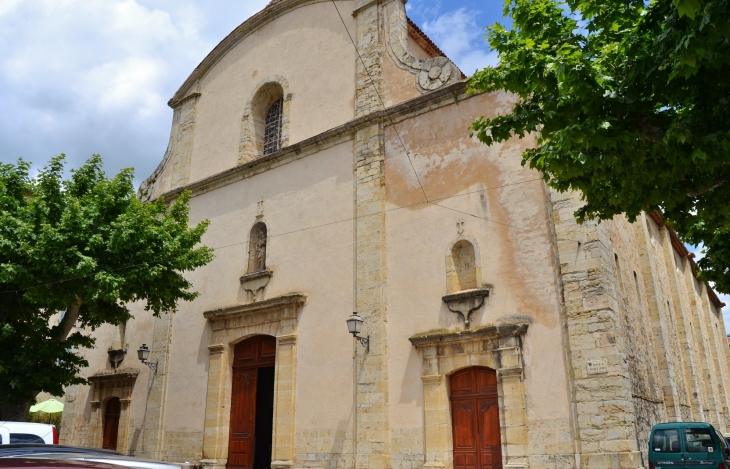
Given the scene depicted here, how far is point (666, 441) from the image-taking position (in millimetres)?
9500

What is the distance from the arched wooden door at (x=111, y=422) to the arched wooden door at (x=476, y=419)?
1002 centimetres

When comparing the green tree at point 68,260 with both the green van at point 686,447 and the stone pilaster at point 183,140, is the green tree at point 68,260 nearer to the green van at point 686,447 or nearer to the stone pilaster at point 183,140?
the stone pilaster at point 183,140

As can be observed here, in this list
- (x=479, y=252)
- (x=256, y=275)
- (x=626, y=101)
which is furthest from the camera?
(x=256, y=275)

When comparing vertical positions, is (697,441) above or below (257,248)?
below

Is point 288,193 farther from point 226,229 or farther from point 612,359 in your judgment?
point 612,359

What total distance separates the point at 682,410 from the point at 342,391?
8.24 m

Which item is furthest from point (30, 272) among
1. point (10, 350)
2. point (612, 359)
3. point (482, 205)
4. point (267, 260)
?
point (612, 359)

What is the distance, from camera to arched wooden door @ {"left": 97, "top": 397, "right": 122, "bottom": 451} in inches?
652

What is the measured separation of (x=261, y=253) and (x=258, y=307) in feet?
5.04

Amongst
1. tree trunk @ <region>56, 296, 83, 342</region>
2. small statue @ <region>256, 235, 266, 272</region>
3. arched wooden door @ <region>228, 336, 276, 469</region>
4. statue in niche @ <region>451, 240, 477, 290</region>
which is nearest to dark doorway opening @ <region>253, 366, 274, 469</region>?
arched wooden door @ <region>228, 336, 276, 469</region>

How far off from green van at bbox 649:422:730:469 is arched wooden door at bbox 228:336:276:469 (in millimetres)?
7850

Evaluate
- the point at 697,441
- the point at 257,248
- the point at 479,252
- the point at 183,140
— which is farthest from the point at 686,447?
the point at 183,140

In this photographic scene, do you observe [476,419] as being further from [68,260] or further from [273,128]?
[273,128]

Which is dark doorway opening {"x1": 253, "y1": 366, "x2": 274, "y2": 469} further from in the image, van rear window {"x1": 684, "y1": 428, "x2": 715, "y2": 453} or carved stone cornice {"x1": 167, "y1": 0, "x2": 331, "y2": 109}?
carved stone cornice {"x1": 167, "y1": 0, "x2": 331, "y2": 109}
